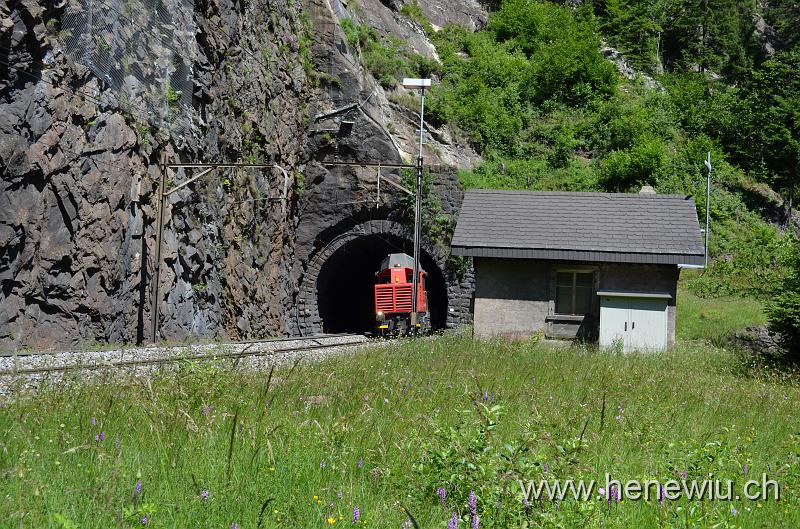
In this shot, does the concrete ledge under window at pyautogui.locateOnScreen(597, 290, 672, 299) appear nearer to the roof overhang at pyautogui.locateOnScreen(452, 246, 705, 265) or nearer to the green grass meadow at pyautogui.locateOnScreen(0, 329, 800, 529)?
the roof overhang at pyautogui.locateOnScreen(452, 246, 705, 265)

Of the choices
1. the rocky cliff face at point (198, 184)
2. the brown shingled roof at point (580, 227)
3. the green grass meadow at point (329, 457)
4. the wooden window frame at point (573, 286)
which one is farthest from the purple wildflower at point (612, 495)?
the wooden window frame at point (573, 286)

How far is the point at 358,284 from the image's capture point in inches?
1451

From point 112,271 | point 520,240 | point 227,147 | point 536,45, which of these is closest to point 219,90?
point 227,147

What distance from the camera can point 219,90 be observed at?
20.6m

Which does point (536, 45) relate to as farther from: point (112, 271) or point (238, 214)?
point (112, 271)

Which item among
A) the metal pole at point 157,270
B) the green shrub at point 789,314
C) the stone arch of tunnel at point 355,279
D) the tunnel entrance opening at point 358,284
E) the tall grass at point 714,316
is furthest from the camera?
the tunnel entrance opening at point 358,284

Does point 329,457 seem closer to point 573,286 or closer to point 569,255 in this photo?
point 569,255

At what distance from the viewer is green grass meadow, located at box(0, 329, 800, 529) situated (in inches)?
148

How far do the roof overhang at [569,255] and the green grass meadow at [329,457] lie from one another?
10.5 m

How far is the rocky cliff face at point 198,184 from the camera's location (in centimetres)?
1299

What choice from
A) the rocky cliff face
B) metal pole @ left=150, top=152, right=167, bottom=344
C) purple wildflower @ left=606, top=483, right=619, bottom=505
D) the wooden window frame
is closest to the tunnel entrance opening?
the rocky cliff face

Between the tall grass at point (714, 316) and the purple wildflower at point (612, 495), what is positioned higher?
the purple wildflower at point (612, 495)

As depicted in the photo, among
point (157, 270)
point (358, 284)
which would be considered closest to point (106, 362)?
point (157, 270)

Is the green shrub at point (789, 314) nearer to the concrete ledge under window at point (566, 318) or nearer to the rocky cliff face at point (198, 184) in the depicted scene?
the concrete ledge under window at point (566, 318)
